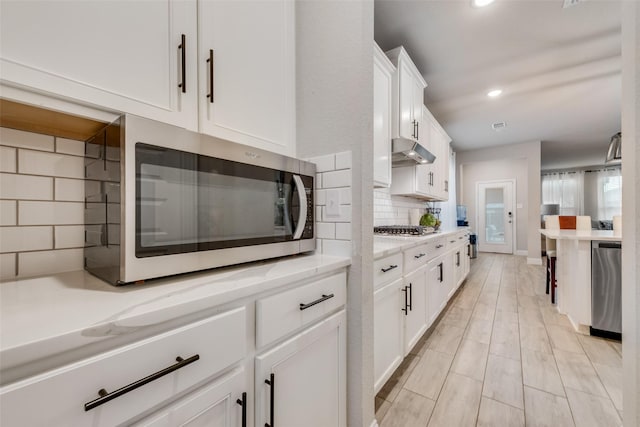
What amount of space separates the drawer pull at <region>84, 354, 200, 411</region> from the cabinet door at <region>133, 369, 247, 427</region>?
9 cm

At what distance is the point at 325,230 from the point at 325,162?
0.32 m

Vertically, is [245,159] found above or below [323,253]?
above

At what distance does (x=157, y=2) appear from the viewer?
82 cm

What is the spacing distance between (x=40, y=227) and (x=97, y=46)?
59 cm

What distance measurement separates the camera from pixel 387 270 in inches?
57.6

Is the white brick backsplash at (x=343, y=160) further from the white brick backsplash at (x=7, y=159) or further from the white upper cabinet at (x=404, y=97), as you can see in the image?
the white upper cabinet at (x=404, y=97)

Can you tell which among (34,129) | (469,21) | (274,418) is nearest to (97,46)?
(34,129)

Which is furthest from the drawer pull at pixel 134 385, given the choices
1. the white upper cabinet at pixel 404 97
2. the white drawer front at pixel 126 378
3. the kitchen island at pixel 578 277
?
the kitchen island at pixel 578 277

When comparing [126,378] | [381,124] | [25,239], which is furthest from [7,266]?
[381,124]

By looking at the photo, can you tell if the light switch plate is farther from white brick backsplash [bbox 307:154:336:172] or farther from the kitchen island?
the kitchen island

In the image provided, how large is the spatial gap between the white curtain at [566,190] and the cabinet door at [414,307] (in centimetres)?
1003

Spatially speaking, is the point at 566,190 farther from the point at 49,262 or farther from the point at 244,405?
the point at 49,262

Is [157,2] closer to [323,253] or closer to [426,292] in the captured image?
[323,253]

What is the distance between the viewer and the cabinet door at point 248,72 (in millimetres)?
948
